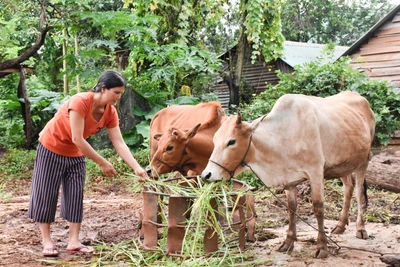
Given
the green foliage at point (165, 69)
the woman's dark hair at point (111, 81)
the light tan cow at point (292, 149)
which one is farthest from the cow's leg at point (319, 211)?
the green foliage at point (165, 69)

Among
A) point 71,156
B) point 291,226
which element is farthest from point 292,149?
Result: point 71,156

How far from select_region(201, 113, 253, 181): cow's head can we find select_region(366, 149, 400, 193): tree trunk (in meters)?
4.04

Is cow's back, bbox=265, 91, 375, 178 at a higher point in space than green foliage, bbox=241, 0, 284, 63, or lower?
lower

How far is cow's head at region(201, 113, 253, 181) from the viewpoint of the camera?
4.46 m

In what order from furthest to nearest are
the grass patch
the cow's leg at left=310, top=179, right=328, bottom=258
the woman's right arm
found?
the cow's leg at left=310, top=179, right=328, bottom=258
the woman's right arm
the grass patch

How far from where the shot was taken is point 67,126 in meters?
4.61

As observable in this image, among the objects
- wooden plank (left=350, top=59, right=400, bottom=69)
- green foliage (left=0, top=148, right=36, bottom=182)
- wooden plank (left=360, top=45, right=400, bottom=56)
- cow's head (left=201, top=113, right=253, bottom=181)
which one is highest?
wooden plank (left=360, top=45, right=400, bottom=56)

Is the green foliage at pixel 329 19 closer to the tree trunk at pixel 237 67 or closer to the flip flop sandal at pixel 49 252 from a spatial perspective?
the tree trunk at pixel 237 67

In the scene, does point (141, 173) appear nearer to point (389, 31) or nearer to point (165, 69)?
point (165, 69)

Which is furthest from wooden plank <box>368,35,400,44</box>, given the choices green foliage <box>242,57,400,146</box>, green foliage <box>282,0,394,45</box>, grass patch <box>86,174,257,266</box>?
green foliage <box>282,0,394,45</box>

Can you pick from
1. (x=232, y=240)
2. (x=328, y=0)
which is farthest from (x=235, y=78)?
(x=328, y=0)

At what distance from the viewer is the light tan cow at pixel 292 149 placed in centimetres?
455

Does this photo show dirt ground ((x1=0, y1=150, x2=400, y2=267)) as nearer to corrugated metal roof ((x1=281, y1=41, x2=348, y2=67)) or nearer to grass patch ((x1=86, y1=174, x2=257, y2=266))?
grass patch ((x1=86, y1=174, x2=257, y2=266))

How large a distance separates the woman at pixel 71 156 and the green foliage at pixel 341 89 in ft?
20.0
